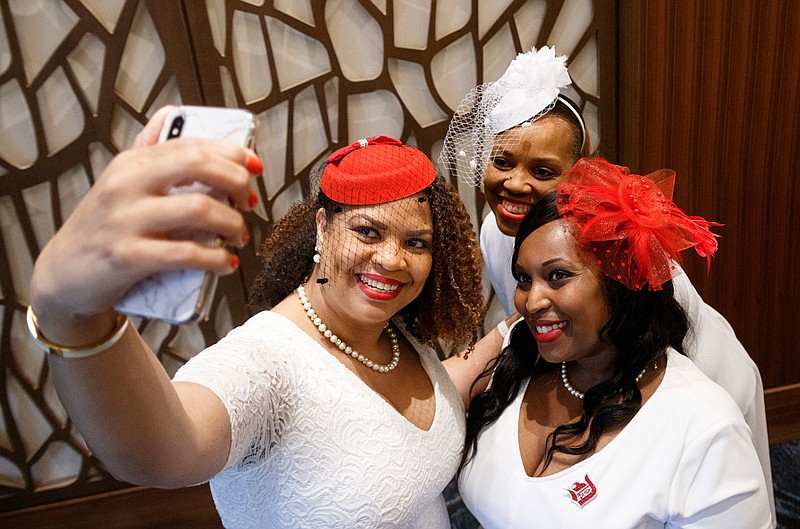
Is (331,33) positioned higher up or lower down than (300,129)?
higher up

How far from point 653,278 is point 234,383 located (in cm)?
88

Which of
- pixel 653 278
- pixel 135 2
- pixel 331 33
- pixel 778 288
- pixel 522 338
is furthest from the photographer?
pixel 778 288

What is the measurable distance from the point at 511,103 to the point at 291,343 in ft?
3.29

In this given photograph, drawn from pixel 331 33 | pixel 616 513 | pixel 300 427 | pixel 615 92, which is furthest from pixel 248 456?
pixel 615 92

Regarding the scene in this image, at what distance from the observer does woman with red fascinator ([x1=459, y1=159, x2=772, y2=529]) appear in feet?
4.25

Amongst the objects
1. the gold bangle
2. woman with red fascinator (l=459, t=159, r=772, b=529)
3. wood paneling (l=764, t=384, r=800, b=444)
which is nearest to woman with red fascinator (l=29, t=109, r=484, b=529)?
the gold bangle

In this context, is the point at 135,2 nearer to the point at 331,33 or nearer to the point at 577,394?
the point at 331,33

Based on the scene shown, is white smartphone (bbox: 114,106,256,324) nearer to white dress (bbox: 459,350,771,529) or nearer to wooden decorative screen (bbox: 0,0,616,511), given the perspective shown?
white dress (bbox: 459,350,771,529)

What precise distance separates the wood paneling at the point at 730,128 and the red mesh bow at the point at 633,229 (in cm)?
141

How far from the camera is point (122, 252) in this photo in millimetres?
567

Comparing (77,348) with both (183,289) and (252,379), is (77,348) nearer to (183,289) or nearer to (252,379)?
(183,289)

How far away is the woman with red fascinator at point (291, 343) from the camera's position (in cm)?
58

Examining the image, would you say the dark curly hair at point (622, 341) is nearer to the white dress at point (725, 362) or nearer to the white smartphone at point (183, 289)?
the white dress at point (725, 362)

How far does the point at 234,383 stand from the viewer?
100 centimetres
